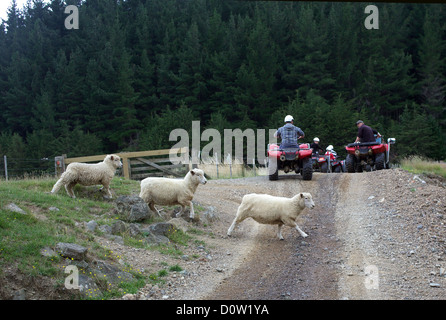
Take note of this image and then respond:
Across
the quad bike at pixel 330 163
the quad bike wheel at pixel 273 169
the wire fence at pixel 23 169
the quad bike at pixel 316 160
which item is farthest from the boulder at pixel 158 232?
the quad bike at pixel 330 163

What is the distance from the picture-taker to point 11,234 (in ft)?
25.2

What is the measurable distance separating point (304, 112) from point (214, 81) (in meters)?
17.6

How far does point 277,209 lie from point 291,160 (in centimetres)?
675

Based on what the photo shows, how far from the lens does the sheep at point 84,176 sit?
462 inches

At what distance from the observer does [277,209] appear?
10.5 metres

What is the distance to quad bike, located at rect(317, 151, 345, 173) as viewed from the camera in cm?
2159

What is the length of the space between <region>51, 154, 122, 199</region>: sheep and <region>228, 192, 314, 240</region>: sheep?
3.79m

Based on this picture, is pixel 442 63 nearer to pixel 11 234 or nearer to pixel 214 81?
pixel 214 81

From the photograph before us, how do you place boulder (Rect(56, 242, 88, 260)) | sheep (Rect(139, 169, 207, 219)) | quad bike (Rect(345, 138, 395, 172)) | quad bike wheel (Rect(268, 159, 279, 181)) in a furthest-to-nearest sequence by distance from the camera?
quad bike (Rect(345, 138, 395, 172))
quad bike wheel (Rect(268, 159, 279, 181))
sheep (Rect(139, 169, 207, 219))
boulder (Rect(56, 242, 88, 260))

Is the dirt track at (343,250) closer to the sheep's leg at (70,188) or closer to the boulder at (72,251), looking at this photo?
the boulder at (72,251)

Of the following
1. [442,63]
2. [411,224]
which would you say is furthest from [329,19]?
[411,224]

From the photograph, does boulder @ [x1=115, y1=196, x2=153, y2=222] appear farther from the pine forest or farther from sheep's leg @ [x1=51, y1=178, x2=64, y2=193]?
the pine forest

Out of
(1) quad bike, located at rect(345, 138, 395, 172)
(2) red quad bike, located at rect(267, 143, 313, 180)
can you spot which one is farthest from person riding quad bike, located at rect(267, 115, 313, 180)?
(1) quad bike, located at rect(345, 138, 395, 172)

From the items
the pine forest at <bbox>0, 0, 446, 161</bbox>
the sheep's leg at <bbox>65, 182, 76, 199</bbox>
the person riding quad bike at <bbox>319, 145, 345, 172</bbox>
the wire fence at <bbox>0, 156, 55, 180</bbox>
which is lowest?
the wire fence at <bbox>0, 156, 55, 180</bbox>
